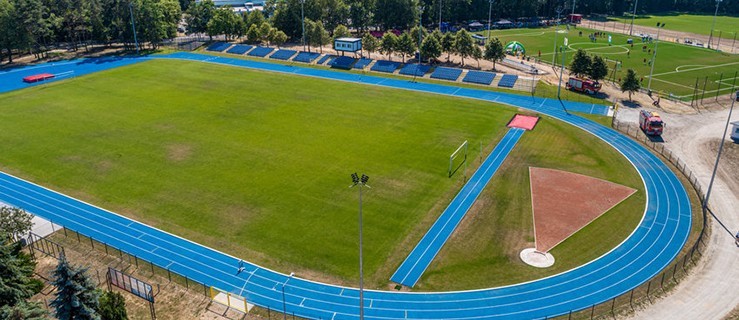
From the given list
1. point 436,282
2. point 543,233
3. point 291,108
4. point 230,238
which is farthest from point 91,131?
point 543,233

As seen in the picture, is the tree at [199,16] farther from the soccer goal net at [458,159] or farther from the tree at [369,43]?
the soccer goal net at [458,159]

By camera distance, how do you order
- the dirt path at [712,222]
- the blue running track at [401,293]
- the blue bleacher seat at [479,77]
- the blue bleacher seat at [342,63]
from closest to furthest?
1. the dirt path at [712,222]
2. the blue running track at [401,293]
3. the blue bleacher seat at [479,77]
4. the blue bleacher seat at [342,63]

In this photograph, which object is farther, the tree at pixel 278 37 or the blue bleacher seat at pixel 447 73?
the tree at pixel 278 37

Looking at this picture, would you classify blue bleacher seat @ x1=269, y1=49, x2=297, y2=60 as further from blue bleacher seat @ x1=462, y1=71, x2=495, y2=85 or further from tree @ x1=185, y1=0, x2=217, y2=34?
blue bleacher seat @ x1=462, y1=71, x2=495, y2=85

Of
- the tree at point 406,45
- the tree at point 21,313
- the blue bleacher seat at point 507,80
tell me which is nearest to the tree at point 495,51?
the blue bleacher seat at point 507,80

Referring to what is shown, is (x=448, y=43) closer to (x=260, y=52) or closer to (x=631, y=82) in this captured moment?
(x=631, y=82)

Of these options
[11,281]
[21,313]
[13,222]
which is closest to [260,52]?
[13,222]
